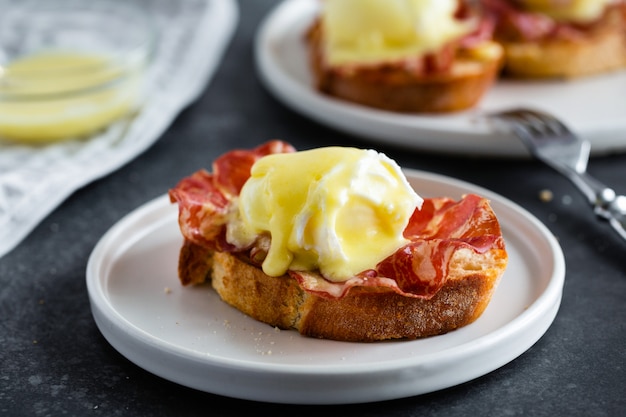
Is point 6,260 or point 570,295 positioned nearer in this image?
point 570,295

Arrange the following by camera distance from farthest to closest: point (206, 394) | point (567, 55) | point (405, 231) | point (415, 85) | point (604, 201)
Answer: point (567, 55) → point (415, 85) → point (604, 201) → point (405, 231) → point (206, 394)

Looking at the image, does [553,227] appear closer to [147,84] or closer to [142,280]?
[142,280]

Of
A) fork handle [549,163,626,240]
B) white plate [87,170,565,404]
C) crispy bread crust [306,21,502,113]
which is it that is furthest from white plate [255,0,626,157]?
white plate [87,170,565,404]

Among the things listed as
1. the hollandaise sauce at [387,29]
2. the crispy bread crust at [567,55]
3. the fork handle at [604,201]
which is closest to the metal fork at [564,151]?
the fork handle at [604,201]

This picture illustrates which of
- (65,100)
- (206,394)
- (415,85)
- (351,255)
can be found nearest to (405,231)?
(351,255)

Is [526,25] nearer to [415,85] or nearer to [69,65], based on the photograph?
[415,85]

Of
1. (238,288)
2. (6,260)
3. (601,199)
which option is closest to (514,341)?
(238,288)

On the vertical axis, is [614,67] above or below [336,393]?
below

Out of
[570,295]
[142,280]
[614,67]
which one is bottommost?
[614,67]
